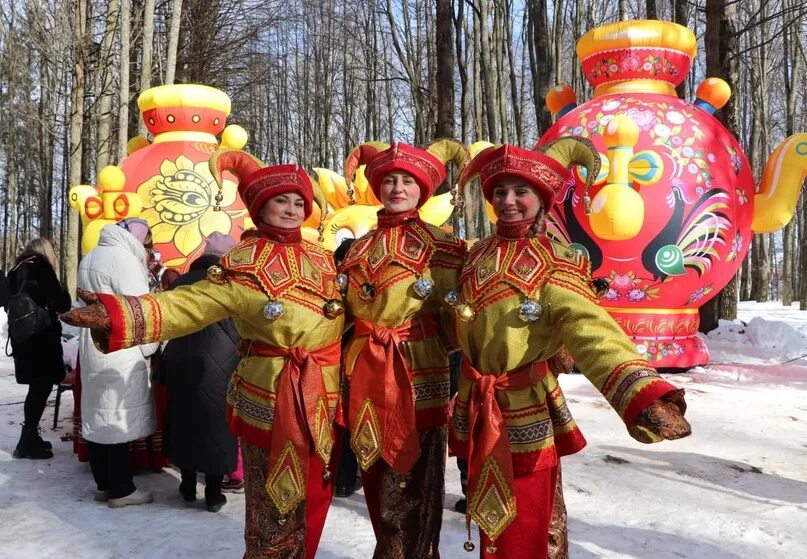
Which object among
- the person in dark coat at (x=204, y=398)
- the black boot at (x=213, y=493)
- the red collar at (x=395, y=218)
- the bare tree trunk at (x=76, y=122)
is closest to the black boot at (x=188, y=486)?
the person in dark coat at (x=204, y=398)

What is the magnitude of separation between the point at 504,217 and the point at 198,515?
237cm

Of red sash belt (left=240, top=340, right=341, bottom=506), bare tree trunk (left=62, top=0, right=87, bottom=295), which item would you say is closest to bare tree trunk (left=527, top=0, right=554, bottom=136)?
bare tree trunk (left=62, top=0, right=87, bottom=295)

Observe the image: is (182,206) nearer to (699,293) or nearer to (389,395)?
(699,293)

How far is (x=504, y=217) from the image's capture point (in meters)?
2.39

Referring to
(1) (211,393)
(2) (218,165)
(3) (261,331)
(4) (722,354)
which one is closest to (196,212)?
(1) (211,393)

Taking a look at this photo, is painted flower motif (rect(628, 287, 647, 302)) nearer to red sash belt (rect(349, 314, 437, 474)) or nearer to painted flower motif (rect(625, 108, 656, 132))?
painted flower motif (rect(625, 108, 656, 132))

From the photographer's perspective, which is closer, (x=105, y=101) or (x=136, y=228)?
(x=136, y=228)

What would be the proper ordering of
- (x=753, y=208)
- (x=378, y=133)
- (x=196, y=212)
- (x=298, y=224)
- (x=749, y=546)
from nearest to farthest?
1. (x=298, y=224)
2. (x=749, y=546)
3. (x=753, y=208)
4. (x=196, y=212)
5. (x=378, y=133)

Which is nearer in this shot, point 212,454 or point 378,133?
point 212,454

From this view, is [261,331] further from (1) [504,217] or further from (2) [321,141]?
(2) [321,141]

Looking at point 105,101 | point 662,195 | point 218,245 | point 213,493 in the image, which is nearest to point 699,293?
point 662,195

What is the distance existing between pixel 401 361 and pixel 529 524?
680 mm

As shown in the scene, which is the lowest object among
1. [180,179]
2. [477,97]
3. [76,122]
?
[180,179]

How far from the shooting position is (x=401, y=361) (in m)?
2.49
